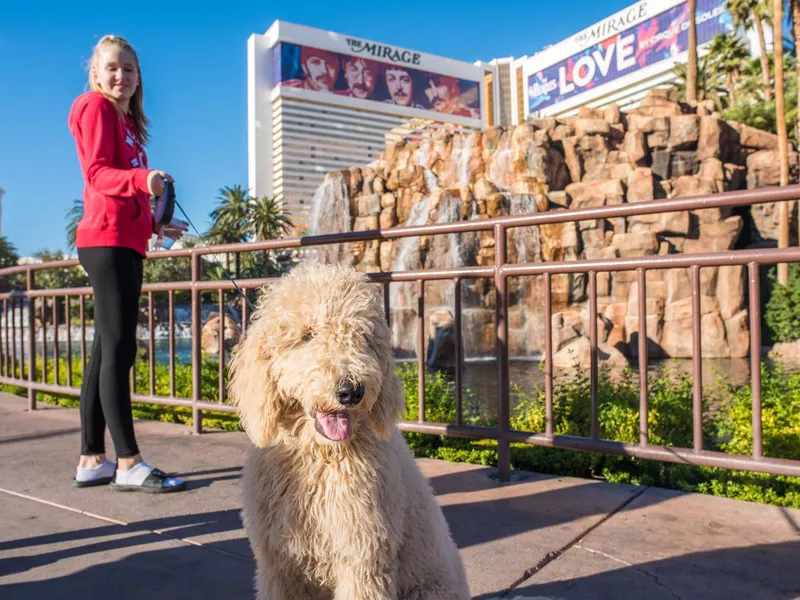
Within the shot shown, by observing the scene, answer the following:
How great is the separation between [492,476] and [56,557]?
223 centimetres

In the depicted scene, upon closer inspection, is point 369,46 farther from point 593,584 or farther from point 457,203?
point 593,584

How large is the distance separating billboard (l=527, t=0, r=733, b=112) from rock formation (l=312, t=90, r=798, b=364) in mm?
A: 69587

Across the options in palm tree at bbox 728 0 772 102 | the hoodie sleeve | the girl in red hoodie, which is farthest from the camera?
palm tree at bbox 728 0 772 102

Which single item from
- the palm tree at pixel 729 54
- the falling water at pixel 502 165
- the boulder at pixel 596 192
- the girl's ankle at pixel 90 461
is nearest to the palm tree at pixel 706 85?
the palm tree at pixel 729 54

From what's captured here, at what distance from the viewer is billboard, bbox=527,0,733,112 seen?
9032 centimetres

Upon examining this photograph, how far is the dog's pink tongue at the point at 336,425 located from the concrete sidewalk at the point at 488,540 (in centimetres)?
97

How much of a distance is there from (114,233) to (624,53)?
118 metres

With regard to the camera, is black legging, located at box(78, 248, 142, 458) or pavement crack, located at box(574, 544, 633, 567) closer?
pavement crack, located at box(574, 544, 633, 567)

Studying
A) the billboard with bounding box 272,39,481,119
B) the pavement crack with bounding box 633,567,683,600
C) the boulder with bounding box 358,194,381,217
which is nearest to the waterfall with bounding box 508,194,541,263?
the boulder with bounding box 358,194,381,217

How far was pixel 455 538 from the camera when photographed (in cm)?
263

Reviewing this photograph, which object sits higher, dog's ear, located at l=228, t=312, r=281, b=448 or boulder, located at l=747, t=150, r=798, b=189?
boulder, located at l=747, t=150, r=798, b=189

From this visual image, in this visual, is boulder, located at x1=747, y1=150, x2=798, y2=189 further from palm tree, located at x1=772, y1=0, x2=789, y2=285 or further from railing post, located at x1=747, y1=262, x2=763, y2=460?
railing post, located at x1=747, y1=262, x2=763, y2=460

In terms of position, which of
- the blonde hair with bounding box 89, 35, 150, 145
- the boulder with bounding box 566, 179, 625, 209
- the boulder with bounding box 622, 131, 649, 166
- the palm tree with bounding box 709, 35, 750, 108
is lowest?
the blonde hair with bounding box 89, 35, 150, 145

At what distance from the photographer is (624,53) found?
10506 centimetres
